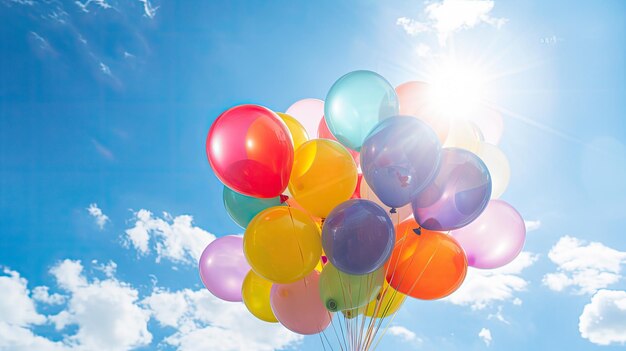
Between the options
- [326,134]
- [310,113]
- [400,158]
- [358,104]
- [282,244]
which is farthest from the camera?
[310,113]

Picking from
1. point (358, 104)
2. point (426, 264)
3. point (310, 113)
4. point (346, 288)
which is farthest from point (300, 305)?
point (310, 113)

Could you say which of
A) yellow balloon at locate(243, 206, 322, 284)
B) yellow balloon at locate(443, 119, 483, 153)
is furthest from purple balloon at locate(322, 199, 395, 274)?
yellow balloon at locate(443, 119, 483, 153)

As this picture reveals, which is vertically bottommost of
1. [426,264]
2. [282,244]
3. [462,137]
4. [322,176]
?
[426,264]

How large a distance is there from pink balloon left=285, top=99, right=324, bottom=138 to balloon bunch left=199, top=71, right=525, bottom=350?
19.0 inches

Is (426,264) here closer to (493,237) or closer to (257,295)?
(493,237)

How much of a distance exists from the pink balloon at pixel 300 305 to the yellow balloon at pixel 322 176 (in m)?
0.73

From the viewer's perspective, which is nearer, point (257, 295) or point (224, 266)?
point (257, 295)

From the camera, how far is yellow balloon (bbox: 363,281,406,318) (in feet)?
15.1

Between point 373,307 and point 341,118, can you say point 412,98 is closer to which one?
point 341,118

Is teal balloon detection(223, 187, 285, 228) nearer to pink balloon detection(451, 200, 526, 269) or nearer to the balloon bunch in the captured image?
the balloon bunch

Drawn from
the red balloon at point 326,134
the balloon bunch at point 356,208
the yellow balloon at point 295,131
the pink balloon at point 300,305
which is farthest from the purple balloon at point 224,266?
the red balloon at point 326,134

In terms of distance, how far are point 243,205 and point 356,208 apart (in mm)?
1258

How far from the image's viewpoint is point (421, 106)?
15.4 ft

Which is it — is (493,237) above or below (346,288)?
above
